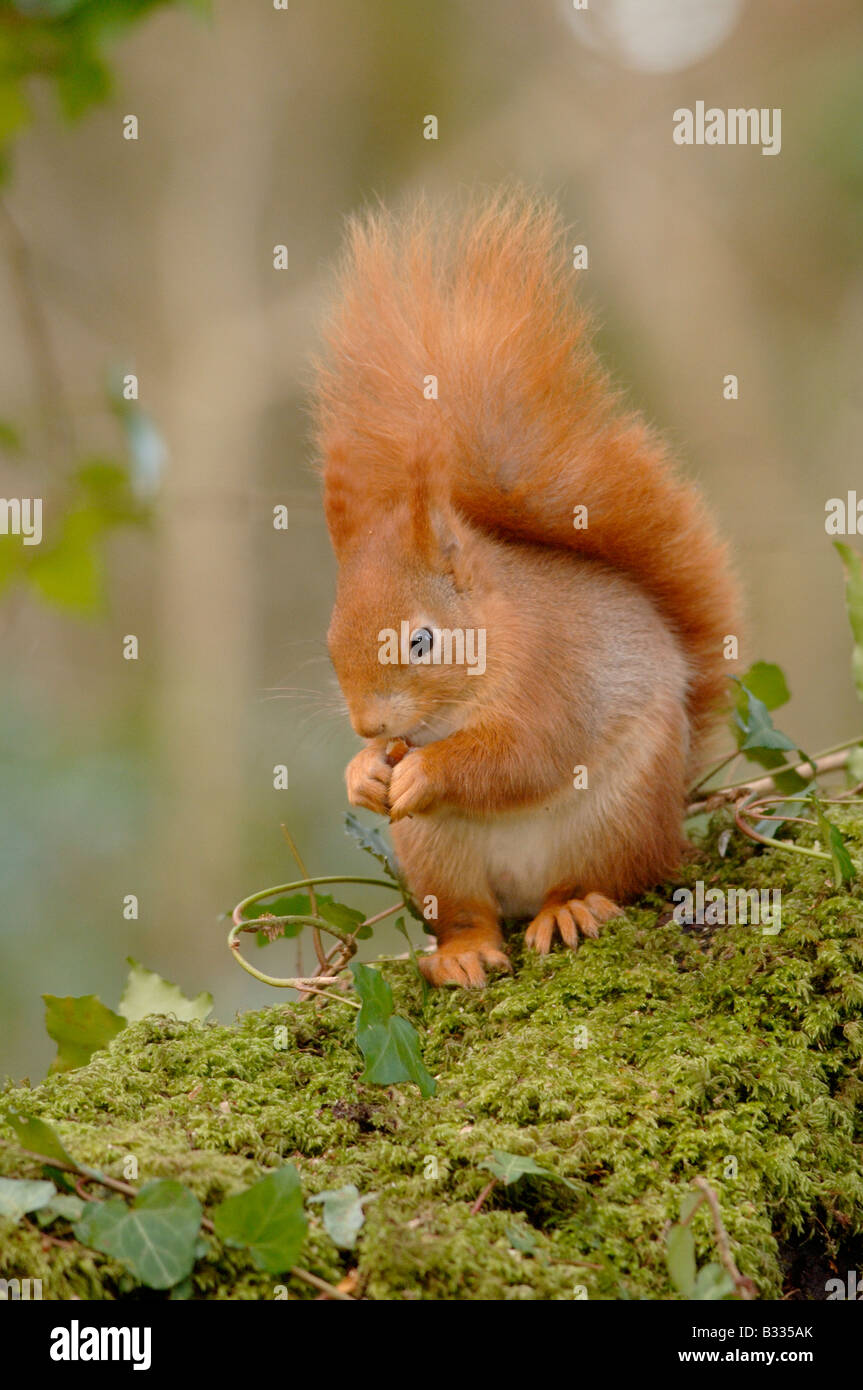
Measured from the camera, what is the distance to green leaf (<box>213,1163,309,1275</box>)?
103cm

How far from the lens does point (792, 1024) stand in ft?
5.09

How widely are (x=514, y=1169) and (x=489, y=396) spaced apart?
1.23m

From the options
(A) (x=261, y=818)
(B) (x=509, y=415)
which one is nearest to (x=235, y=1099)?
(B) (x=509, y=415)

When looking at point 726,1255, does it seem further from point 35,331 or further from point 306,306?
point 306,306

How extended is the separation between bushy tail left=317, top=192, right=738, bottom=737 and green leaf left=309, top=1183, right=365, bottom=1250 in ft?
3.70

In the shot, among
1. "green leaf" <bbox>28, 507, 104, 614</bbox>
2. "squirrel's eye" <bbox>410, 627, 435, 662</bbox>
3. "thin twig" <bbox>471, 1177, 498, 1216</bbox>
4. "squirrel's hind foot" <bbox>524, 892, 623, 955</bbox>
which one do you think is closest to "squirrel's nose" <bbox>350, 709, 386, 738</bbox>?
"squirrel's eye" <bbox>410, 627, 435, 662</bbox>

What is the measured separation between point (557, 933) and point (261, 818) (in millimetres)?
2834

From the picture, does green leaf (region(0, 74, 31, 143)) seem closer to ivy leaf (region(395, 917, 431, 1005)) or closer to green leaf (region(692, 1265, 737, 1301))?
green leaf (region(692, 1265, 737, 1301))

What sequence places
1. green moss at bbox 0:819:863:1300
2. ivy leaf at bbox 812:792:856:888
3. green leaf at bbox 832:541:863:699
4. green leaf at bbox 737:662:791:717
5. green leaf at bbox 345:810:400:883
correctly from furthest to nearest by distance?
green leaf at bbox 737:662:791:717
green leaf at bbox 345:810:400:883
green leaf at bbox 832:541:863:699
ivy leaf at bbox 812:792:856:888
green moss at bbox 0:819:863:1300

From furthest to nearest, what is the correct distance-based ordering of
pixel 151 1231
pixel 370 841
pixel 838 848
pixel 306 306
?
pixel 306 306
pixel 370 841
pixel 838 848
pixel 151 1231

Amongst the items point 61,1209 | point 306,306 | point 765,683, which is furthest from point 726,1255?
point 306,306

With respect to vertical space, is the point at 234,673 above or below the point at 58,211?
below

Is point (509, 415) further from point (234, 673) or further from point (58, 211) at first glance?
point (58, 211)

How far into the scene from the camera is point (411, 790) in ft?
5.96
